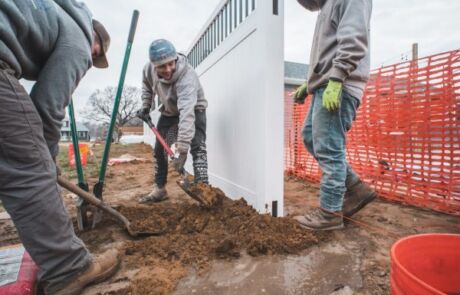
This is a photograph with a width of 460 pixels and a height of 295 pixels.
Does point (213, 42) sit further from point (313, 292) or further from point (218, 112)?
point (313, 292)

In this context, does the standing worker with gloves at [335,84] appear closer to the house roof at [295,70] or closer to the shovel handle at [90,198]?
the shovel handle at [90,198]

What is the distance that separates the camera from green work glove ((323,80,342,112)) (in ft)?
5.46

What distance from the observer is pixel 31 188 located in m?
1.06

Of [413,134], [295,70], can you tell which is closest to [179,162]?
[413,134]

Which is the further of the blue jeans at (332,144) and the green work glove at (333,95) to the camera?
the blue jeans at (332,144)

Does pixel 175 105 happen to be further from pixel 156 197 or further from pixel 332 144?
pixel 332 144

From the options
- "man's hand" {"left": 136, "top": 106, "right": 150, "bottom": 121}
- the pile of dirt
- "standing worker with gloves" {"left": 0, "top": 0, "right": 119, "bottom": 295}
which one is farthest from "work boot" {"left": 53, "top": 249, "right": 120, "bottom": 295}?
"man's hand" {"left": 136, "top": 106, "right": 150, "bottom": 121}

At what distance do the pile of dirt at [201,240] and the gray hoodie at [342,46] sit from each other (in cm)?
102

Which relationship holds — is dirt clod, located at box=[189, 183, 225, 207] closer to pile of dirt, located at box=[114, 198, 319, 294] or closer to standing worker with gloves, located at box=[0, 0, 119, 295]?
pile of dirt, located at box=[114, 198, 319, 294]

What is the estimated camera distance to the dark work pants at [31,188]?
1020mm

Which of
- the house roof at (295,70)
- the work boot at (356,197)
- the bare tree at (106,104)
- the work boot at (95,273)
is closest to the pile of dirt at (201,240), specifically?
the work boot at (95,273)

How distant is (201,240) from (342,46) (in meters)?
1.48

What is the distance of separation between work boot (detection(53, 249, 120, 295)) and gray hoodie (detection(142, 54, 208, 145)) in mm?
1210

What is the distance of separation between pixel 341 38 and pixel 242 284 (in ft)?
4.88
